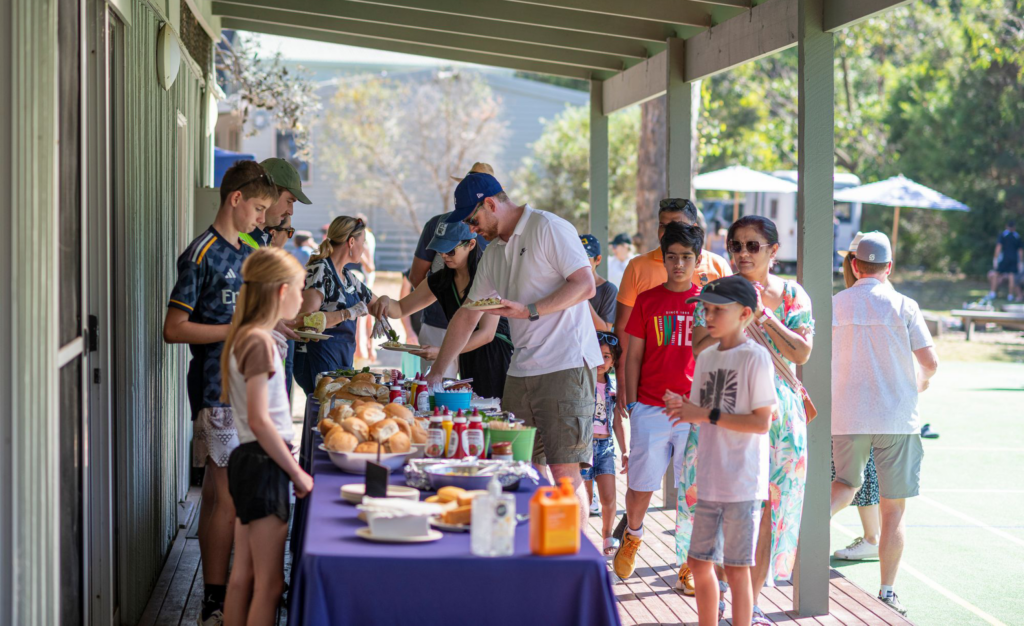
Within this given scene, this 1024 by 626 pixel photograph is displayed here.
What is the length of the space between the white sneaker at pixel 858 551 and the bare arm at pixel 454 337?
2.86 metres

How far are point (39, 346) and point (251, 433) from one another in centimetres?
68

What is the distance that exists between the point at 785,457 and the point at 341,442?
202 cm

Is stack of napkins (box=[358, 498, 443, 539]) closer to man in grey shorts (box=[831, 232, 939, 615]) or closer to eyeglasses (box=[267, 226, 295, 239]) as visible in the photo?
man in grey shorts (box=[831, 232, 939, 615])

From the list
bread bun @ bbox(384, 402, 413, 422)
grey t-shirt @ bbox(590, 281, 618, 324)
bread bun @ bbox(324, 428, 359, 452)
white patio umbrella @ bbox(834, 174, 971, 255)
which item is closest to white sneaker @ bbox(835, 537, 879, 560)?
grey t-shirt @ bbox(590, 281, 618, 324)

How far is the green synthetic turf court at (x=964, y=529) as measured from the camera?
542 cm

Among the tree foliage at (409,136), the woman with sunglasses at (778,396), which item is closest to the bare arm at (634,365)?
the woman with sunglasses at (778,396)

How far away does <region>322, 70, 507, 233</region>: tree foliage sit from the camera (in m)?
27.1

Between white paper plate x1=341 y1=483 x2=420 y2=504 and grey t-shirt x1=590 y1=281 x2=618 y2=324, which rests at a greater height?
grey t-shirt x1=590 y1=281 x2=618 y2=324

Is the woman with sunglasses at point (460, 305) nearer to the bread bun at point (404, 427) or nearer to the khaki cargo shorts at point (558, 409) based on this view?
the khaki cargo shorts at point (558, 409)

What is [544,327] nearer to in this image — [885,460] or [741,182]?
[885,460]

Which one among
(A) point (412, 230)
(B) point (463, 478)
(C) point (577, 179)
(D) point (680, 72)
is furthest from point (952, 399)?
(A) point (412, 230)

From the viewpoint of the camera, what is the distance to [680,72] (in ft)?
22.5

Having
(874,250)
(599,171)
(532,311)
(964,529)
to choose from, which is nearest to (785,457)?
(532,311)

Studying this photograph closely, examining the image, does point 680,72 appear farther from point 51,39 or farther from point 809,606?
point 51,39
